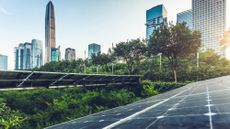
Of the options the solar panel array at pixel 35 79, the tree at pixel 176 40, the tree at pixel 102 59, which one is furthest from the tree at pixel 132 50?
the solar panel array at pixel 35 79

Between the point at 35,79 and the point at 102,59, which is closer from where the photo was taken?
the point at 35,79

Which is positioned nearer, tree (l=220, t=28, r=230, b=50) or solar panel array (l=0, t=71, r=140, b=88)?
solar panel array (l=0, t=71, r=140, b=88)

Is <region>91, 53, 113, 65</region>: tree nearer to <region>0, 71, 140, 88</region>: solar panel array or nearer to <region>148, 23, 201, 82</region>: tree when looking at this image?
<region>148, 23, 201, 82</region>: tree

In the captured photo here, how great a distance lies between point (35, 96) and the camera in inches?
1109

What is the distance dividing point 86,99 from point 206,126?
25249mm

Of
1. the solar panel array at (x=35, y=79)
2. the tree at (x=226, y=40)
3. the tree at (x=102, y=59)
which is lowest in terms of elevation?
the solar panel array at (x=35, y=79)

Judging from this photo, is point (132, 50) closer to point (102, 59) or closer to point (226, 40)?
point (102, 59)

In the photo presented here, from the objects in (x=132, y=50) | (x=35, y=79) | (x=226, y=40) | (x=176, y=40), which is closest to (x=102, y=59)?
(x=132, y=50)

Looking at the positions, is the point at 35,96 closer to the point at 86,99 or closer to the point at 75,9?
the point at 86,99

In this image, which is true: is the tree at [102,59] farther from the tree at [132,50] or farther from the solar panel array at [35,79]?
the solar panel array at [35,79]

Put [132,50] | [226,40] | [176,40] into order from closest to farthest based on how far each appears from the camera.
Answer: [176,40] < [132,50] < [226,40]

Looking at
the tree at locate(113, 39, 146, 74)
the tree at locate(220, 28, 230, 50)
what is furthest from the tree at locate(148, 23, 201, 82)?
the tree at locate(220, 28, 230, 50)

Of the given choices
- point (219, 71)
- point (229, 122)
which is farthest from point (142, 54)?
point (229, 122)

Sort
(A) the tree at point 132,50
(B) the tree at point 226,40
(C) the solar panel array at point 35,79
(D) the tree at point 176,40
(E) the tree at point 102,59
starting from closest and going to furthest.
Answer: (C) the solar panel array at point 35,79 → (D) the tree at point 176,40 → (A) the tree at point 132,50 → (B) the tree at point 226,40 → (E) the tree at point 102,59
